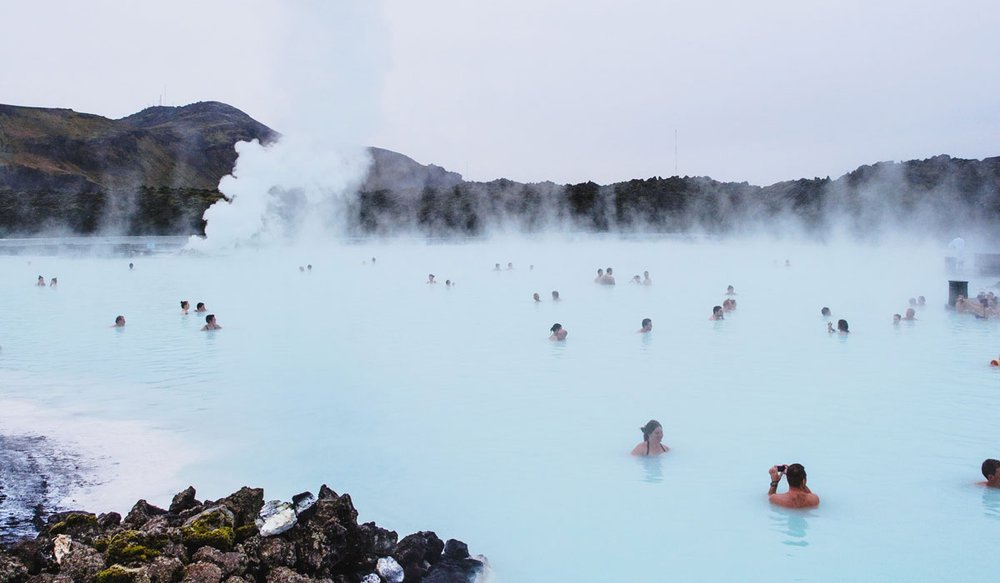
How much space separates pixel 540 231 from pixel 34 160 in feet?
219

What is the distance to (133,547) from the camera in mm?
4230

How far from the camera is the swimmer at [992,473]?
6168 millimetres

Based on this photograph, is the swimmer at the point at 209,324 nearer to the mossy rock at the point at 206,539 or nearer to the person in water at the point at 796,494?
the mossy rock at the point at 206,539

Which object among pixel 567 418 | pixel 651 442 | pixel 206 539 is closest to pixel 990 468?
pixel 651 442

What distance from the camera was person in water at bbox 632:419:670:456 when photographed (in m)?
7.13

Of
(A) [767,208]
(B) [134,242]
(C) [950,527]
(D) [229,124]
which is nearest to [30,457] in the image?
(C) [950,527]

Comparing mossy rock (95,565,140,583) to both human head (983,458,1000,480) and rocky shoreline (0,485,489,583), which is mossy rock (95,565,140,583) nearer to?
rocky shoreline (0,485,489,583)

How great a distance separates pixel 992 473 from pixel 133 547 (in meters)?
5.95

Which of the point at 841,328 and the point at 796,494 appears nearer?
the point at 796,494

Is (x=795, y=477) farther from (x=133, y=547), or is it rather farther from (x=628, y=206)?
(x=628, y=206)

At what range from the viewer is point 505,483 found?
6785 mm

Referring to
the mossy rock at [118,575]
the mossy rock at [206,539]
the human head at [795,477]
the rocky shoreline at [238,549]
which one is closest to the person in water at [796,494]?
the human head at [795,477]

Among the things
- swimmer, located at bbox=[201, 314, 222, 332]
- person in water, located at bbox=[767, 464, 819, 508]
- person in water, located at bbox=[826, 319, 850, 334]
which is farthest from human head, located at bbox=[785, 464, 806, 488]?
swimmer, located at bbox=[201, 314, 222, 332]

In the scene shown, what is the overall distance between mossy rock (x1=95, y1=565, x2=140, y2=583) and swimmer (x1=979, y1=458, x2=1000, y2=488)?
5.90 metres
